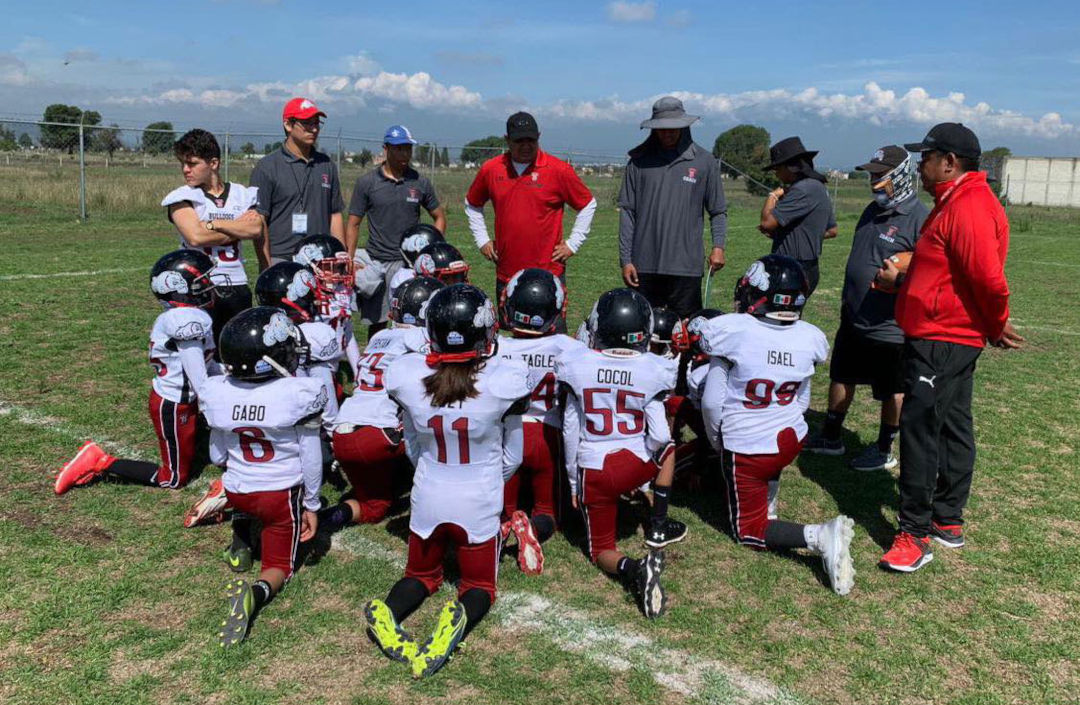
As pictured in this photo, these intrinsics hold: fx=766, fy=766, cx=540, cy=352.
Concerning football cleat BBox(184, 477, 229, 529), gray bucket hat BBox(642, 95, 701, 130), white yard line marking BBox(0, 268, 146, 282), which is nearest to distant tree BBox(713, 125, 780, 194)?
white yard line marking BBox(0, 268, 146, 282)

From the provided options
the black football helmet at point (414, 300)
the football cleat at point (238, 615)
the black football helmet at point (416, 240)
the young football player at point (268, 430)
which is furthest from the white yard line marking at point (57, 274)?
the football cleat at point (238, 615)

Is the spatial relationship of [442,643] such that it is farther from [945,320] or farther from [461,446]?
[945,320]

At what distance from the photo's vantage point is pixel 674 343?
555 centimetres

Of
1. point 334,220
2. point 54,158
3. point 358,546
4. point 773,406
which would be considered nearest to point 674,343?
point 773,406

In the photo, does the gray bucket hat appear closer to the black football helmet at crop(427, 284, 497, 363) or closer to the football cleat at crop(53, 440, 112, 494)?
the black football helmet at crop(427, 284, 497, 363)

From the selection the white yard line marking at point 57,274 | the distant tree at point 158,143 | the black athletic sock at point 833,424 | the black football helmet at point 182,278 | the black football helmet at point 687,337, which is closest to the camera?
the black football helmet at point 182,278

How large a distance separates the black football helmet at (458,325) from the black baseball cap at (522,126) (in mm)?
2870

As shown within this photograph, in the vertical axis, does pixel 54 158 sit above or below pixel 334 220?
above

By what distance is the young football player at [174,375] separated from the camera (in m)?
4.98

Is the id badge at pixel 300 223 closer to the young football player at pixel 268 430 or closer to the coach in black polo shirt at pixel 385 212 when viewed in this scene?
the coach in black polo shirt at pixel 385 212

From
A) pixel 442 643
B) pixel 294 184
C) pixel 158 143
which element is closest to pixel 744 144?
pixel 158 143

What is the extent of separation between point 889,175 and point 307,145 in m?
4.70

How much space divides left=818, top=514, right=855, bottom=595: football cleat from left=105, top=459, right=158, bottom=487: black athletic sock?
4.33 m

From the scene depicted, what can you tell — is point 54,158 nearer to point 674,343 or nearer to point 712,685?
point 674,343
